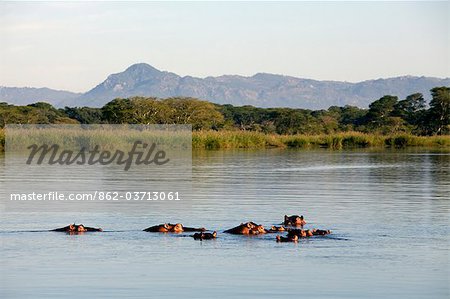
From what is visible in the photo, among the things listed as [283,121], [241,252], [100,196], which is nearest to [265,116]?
[283,121]

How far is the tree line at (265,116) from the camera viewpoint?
2928 inches

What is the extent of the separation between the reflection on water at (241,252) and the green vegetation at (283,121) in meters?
30.7

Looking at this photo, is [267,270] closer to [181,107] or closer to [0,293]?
[0,293]

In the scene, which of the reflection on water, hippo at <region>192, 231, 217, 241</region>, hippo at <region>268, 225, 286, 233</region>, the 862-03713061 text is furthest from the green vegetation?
hippo at <region>192, 231, 217, 241</region>

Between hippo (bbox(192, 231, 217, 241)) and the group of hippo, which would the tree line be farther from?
hippo (bbox(192, 231, 217, 241))

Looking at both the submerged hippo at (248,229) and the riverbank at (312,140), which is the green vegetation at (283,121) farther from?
the submerged hippo at (248,229)

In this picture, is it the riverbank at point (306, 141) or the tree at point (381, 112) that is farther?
the tree at point (381, 112)

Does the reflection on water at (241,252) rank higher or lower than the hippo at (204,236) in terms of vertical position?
lower

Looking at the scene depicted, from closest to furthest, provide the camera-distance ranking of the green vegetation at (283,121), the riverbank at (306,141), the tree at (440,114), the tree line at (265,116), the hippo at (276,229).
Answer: the hippo at (276,229) → the riverbank at (306,141) → the green vegetation at (283,121) → the tree line at (265,116) → the tree at (440,114)

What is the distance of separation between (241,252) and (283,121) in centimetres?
7787

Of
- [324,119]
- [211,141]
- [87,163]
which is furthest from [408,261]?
[324,119]

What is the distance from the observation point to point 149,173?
102 feet

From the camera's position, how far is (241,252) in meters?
13.6

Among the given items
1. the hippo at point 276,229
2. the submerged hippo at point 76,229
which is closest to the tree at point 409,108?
the hippo at point 276,229
